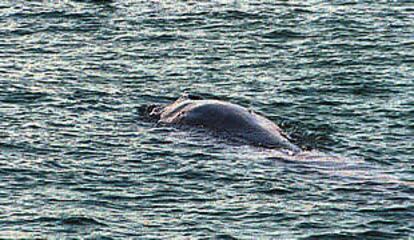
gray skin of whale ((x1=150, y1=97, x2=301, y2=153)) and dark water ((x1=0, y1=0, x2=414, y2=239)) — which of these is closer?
dark water ((x1=0, y1=0, x2=414, y2=239))

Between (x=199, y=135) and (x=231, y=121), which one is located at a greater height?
(x=231, y=121)

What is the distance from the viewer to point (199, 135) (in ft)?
77.4

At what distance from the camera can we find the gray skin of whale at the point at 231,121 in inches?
902

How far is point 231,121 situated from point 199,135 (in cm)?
69

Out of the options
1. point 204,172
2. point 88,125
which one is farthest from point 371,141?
point 88,125

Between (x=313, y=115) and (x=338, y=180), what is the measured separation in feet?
17.3

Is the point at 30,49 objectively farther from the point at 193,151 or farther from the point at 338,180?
the point at 338,180

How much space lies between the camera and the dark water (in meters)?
19.2

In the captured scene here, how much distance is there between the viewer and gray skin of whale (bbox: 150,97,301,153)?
2291cm

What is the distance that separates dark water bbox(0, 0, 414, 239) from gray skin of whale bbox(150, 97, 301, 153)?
18.3 inches

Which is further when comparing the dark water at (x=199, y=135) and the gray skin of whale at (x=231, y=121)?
the gray skin of whale at (x=231, y=121)

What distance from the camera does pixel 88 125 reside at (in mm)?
24844

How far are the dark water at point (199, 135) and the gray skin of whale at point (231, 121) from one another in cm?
47

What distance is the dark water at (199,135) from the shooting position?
62.9 ft
